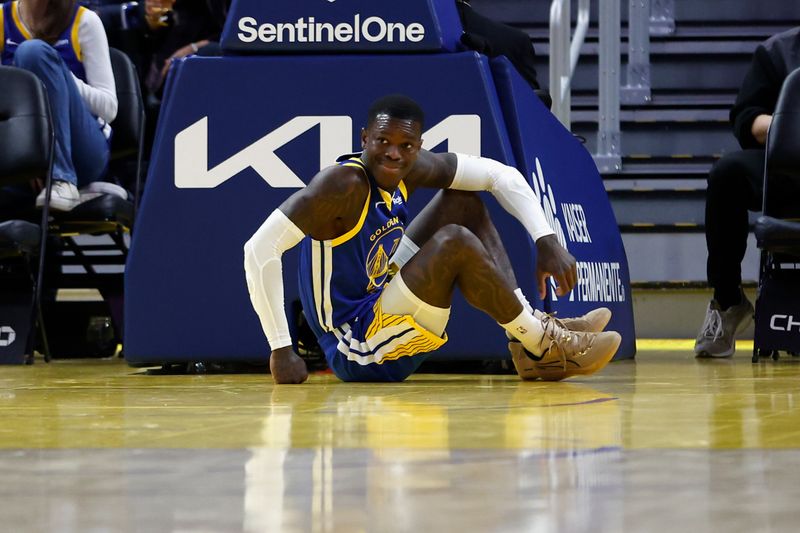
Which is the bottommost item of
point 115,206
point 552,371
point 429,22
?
point 552,371

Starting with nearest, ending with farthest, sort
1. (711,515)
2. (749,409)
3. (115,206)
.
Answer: (711,515) → (749,409) → (115,206)

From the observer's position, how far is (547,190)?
4.64 m

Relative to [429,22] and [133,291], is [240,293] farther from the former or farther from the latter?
[429,22]

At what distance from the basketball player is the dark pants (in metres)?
1.77

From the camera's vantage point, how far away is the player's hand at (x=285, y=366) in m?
3.75

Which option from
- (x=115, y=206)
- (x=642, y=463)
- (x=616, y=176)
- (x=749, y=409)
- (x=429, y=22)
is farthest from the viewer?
(x=616, y=176)

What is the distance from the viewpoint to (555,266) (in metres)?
3.93

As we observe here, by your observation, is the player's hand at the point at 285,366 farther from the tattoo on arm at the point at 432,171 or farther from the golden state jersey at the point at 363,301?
the tattoo on arm at the point at 432,171

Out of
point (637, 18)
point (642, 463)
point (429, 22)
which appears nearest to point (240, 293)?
point (429, 22)

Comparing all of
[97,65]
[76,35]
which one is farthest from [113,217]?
[76,35]

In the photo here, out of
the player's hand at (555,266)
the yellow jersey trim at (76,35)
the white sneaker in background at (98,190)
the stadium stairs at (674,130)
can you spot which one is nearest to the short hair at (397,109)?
the player's hand at (555,266)

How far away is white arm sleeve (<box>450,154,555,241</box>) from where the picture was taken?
405 cm

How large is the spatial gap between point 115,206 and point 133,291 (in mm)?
1004

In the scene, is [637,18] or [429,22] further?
[637,18]
